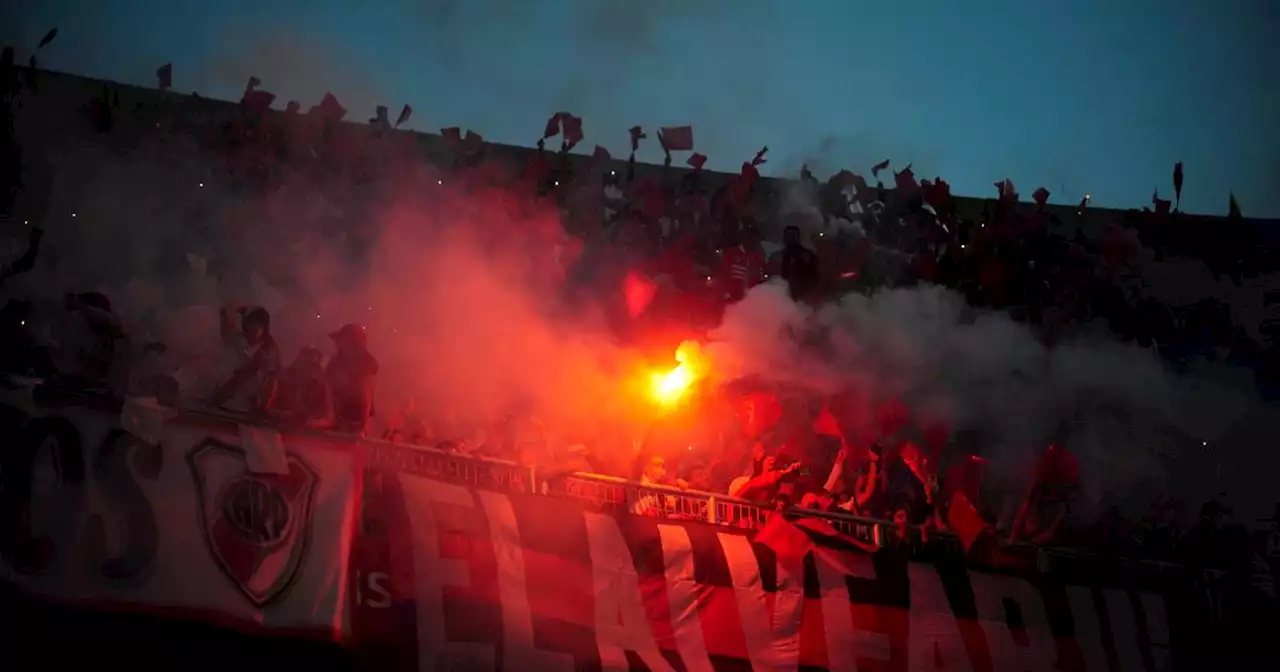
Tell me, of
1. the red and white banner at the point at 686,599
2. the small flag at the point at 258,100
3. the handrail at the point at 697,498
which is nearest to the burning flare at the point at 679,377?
the handrail at the point at 697,498

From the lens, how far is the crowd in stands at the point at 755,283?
5910mm

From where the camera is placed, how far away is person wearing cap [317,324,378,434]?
5.79m

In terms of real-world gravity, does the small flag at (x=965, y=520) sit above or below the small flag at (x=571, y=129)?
below

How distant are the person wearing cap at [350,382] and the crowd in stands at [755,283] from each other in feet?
0.04

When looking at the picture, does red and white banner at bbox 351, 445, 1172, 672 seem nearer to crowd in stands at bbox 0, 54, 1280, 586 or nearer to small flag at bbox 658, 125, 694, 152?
crowd in stands at bbox 0, 54, 1280, 586

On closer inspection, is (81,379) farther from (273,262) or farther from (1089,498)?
(1089,498)

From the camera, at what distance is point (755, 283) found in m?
7.57

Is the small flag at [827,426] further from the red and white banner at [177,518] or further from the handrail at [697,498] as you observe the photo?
the red and white banner at [177,518]

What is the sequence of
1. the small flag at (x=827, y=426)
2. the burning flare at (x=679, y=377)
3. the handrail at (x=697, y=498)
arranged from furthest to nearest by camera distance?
the burning flare at (x=679, y=377), the small flag at (x=827, y=426), the handrail at (x=697, y=498)

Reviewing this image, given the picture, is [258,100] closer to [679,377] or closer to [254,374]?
[254,374]

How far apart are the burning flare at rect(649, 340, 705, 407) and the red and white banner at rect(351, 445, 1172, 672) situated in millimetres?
1751

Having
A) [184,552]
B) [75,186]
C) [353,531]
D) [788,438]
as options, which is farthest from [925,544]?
[75,186]

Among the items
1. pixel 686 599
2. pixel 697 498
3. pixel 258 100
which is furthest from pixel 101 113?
pixel 686 599

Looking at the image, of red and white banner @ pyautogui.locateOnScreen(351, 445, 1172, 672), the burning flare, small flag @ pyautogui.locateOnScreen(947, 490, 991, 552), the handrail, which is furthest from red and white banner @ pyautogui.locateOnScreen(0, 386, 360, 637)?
small flag @ pyautogui.locateOnScreen(947, 490, 991, 552)
